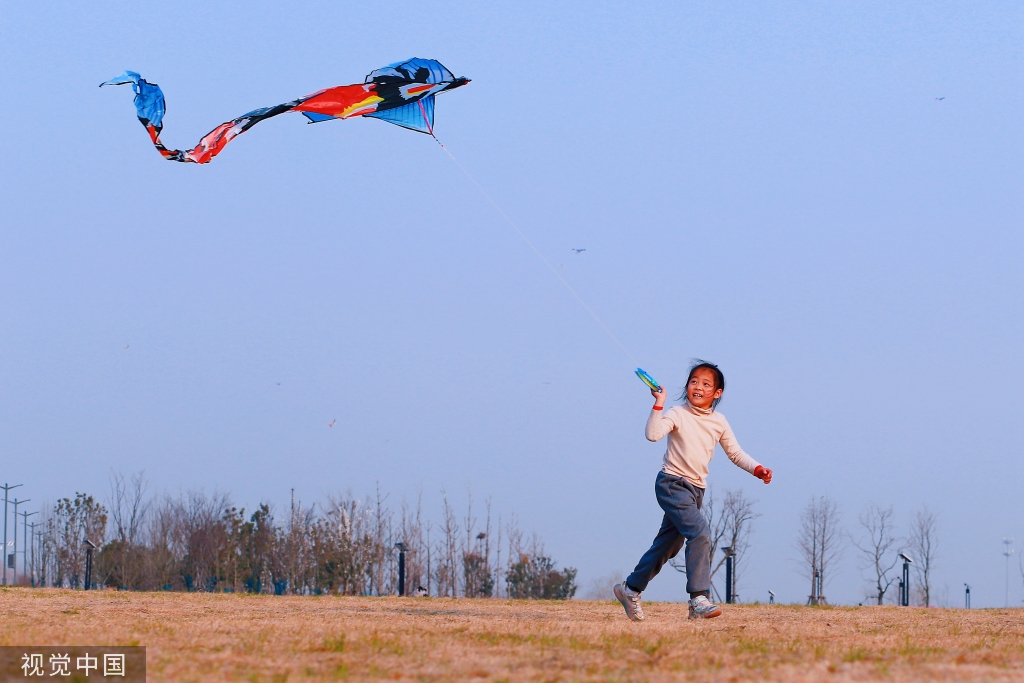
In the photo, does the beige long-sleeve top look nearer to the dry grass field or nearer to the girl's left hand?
the girl's left hand

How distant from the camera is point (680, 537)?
764 cm

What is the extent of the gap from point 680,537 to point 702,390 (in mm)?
1083

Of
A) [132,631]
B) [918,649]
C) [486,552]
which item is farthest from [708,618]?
[486,552]

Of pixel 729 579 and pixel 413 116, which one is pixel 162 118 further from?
pixel 729 579

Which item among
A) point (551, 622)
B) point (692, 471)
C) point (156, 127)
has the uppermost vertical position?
point (156, 127)

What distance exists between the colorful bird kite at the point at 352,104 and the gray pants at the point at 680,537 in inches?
175

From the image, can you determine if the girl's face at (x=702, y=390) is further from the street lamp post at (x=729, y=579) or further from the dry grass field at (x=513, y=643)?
the street lamp post at (x=729, y=579)

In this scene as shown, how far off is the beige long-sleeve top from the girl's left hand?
0.05 metres

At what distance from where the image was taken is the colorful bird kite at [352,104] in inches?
362

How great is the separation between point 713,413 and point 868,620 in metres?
2.56

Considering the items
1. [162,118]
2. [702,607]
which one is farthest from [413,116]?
[702,607]

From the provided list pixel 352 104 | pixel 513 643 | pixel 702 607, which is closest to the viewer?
pixel 513 643

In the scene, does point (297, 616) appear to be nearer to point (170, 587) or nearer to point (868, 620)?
point (868, 620)

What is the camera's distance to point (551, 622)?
7484 mm
